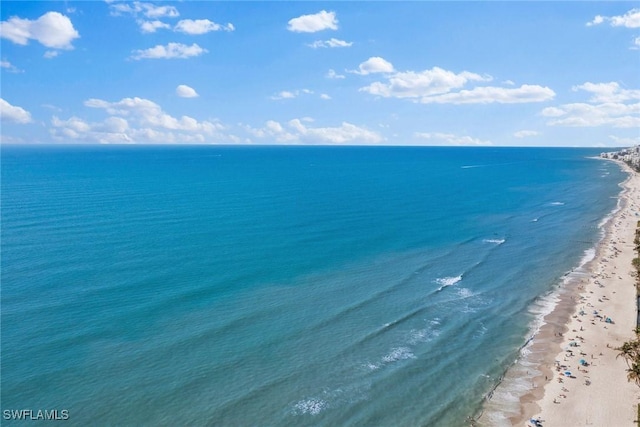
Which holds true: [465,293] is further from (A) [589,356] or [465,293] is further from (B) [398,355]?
(B) [398,355]

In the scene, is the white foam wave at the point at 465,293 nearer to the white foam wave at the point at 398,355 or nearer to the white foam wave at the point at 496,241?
the white foam wave at the point at 398,355

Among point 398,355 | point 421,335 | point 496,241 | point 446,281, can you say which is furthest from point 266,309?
point 496,241

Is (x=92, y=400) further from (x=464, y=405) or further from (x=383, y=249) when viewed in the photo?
(x=383, y=249)

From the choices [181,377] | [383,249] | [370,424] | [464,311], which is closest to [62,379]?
[181,377]

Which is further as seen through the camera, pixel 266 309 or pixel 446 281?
pixel 446 281

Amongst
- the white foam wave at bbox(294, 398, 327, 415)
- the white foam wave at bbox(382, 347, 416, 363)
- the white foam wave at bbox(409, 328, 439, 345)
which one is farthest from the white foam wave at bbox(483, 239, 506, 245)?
the white foam wave at bbox(294, 398, 327, 415)

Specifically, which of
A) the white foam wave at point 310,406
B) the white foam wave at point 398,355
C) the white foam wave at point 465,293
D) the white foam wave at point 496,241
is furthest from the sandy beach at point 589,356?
the white foam wave at point 310,406

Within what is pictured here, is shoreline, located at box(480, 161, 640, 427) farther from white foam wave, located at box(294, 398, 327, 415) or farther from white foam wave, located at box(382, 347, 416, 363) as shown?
white foam wave, located at box(294, 398, 327, 415)
